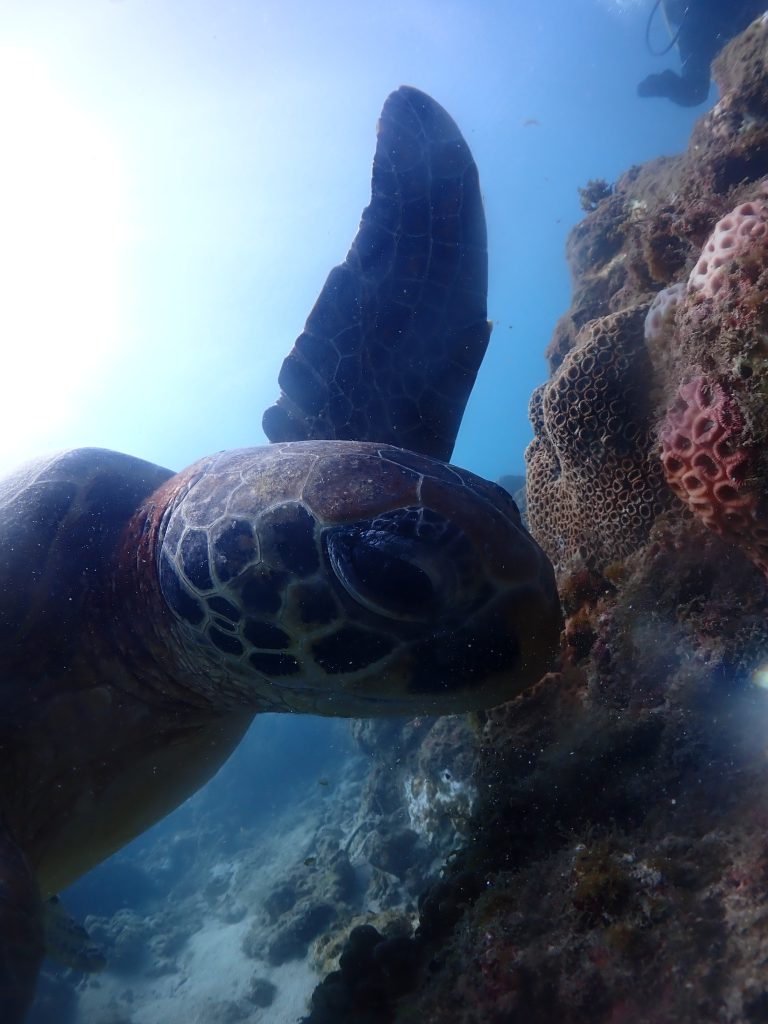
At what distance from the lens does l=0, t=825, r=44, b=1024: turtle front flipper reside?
189cm

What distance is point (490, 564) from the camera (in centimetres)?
179

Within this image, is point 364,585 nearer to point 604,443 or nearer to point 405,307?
point 604,443

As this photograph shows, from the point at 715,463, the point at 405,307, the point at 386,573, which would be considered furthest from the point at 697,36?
the point at 386,573

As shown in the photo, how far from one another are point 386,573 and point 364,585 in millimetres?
88

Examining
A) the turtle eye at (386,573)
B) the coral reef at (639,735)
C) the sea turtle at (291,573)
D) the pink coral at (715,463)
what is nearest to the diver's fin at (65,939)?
the sea turtle at (291,573)

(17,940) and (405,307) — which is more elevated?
(405,307)

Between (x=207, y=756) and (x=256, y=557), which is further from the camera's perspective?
(x=207, y=756)

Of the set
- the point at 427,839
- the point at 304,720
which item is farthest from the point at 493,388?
the point at 427,839

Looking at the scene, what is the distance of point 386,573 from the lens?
5.88 ft

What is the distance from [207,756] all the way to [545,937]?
1.99 metres

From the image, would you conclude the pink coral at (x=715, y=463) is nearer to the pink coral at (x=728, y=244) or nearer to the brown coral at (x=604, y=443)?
the pink coral at (x=728, y=244)

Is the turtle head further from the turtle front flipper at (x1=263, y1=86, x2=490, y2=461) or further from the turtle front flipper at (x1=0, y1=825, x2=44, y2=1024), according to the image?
the turtle front flipper at (x1=263, y1=86, x2=490, y2=461)

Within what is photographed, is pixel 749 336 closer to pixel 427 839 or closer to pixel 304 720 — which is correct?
pixel 427 839

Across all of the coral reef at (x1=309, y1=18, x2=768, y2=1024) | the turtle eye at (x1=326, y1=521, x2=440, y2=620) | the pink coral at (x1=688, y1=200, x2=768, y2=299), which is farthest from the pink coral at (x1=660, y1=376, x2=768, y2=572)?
the turtle eye at (x1=326, y1=521, x2=440, y2=620)
